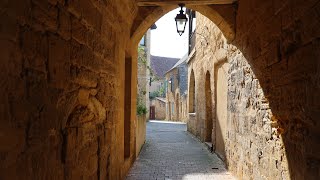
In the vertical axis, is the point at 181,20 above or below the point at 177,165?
above

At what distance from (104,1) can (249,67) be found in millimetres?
2167

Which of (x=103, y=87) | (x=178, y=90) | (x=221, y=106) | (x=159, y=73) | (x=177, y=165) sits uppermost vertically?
(x=159, y=73)

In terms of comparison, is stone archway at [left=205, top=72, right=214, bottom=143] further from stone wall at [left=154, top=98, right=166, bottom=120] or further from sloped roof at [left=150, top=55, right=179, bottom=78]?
sloped roof at [left=150, top=55, right=179, bottom=78]

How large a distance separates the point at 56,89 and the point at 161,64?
35.9 metres

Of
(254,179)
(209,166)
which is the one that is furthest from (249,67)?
(209,166)

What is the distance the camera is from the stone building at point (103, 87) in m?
1.61

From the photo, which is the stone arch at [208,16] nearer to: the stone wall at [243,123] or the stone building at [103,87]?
the stone building at [103,87]

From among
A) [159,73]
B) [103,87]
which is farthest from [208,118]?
[159,73]

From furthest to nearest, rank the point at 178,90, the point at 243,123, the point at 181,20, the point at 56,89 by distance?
the point at 178,90
the point at 181,20
the point at 243,123
the point at 56,89

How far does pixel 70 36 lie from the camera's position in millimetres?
2352

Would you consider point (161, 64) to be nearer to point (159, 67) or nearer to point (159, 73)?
point (159, 67)

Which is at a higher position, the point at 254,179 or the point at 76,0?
the point at 76,0

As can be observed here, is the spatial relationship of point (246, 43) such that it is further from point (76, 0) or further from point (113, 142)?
point (76, 0)

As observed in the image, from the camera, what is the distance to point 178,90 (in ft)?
78.1
